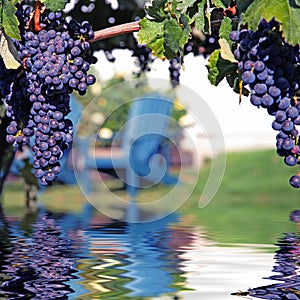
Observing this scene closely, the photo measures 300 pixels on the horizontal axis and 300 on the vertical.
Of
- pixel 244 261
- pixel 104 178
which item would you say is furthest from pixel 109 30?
pixel 104 178

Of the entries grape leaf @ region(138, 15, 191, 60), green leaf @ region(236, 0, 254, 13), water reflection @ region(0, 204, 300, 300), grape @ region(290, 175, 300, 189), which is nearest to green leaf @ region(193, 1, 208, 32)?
grape leaf @ region(138, 15, 191, 60)

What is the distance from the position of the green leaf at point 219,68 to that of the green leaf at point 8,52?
45 centimetres

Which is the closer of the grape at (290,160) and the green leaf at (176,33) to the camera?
the grape at (290,160)

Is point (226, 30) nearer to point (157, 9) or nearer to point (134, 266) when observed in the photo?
point (157, 9)

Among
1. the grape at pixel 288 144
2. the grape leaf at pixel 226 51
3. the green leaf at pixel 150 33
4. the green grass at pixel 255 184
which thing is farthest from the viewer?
the green grass at pixel 255 184

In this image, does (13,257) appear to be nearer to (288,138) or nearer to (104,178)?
(288,138)

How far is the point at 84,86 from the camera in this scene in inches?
69.9

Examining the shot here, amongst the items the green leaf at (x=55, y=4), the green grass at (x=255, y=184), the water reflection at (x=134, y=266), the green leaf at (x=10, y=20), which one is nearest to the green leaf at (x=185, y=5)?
the green leaf at (x=55, y=4)

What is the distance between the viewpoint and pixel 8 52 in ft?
5.84

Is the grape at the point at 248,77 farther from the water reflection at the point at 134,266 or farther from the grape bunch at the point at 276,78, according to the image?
the water reflection at the point at 134,266

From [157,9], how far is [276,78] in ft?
1.17

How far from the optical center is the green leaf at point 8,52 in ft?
5.80

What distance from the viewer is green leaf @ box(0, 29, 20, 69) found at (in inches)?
69.6

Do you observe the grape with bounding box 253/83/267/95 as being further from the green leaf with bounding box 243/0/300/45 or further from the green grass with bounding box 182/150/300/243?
the green grass with bounding box 182/150/300/243
